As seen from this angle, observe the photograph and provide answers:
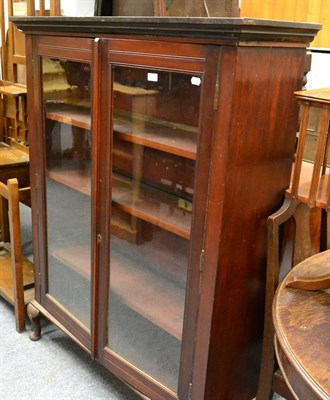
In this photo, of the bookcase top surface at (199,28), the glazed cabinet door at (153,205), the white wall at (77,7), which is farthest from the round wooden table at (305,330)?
the white wall at (77,7)

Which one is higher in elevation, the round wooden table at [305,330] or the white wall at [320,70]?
the white wall at [320,70]

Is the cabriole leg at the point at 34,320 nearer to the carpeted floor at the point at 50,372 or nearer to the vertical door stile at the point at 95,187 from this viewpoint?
the carpeted floor at the point at 50,372

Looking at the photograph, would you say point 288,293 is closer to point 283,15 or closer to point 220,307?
point 220,307

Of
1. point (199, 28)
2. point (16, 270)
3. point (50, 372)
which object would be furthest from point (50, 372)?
point (199, 28)

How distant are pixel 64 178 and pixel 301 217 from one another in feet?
3.01

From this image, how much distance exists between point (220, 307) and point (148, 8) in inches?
50.3

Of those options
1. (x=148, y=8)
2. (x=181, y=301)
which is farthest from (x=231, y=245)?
(x=148, y=8)

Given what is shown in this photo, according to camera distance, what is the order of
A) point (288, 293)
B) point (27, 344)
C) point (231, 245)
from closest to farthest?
point (288, 293) → point (231, 245) → point (27, 344)

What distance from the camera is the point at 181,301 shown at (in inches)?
56.4

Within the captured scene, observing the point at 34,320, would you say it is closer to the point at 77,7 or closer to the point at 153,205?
the point at 153,205

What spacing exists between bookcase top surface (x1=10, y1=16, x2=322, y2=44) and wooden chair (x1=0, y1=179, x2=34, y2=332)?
78 cm

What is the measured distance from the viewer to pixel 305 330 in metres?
0.87

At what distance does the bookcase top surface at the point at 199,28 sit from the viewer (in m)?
1.02

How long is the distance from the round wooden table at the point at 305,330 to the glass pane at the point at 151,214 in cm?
39
